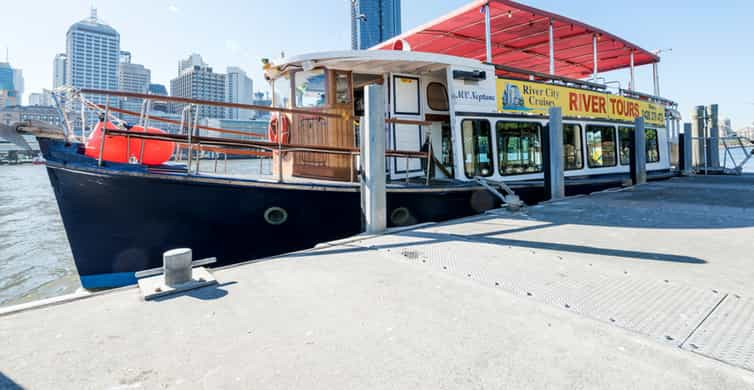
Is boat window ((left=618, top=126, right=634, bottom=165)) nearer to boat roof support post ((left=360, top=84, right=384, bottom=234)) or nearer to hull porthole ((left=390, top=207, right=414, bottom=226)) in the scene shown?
hull porthole ((left=390, top=207, right=414, bottom=226))

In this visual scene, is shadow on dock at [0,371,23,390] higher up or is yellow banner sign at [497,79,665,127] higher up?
yellow banner sign at [497,79,665,127]

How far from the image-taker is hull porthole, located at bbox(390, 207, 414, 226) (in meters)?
5.72

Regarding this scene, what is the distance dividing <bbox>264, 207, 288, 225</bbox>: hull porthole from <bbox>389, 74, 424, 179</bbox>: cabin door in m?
2.53

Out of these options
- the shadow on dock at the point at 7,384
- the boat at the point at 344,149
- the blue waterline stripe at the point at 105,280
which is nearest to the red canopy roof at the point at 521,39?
the boat at the point at 344,149

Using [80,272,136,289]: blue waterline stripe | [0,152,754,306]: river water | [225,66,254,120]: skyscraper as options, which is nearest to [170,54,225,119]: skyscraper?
[225,66,254,120]: skyscraper

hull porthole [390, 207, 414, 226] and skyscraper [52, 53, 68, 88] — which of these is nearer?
hull porthole [390, 207, 414, 226]

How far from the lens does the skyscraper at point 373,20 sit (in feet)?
55.9

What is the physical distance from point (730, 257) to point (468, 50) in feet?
27.3

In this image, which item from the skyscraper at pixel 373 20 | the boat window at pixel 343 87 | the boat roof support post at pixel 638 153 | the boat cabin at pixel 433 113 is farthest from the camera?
the skyscraper at pixel 373 20

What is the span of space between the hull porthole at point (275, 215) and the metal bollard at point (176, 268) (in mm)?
2101

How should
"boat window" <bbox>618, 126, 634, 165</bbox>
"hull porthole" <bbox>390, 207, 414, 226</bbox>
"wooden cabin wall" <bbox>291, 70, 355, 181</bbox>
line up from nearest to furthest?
"hull porthole" <bbox>390, 207, 414, 226</bbox>, "wooden cabin wall" <bbox>291, 70, 355, 181</bbox>, "boat window" <bbox>618, 126, 634, 165</bbox>

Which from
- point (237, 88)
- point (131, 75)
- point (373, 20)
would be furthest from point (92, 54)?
point (373, 20)

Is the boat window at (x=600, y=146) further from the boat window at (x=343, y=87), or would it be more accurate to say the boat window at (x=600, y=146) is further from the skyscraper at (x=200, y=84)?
the skyscraper at (x=200, y=84)

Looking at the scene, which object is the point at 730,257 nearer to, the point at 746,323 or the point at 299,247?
the point at 746,323
